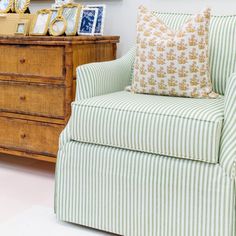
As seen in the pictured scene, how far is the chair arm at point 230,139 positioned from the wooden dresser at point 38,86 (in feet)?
3.13

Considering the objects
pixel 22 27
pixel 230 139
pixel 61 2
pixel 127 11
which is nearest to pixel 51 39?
pixel 22 27

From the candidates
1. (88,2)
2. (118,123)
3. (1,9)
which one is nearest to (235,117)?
(118,123)

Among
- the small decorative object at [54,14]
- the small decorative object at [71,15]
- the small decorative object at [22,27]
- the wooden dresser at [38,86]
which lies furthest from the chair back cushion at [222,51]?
the small decorative object at [22,27]

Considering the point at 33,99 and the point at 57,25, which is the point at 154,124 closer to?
the point at 33,99

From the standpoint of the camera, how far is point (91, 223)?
1.91 meters

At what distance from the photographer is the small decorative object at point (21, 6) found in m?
2.79

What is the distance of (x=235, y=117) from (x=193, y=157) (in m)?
0.20

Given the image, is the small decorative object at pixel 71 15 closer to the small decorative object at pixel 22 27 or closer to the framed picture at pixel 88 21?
the framed picture at pixel 88 21

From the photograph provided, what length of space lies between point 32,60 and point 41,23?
323 millimetres

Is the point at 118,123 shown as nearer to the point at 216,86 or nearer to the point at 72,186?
the point at 72,186

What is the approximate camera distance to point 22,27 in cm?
266

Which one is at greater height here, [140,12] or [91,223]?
[140,12]

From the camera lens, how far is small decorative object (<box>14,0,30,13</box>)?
2.79m

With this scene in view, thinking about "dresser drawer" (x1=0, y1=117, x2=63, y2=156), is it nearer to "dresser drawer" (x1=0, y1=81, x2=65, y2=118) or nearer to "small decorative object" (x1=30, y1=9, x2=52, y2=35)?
"dresser drawer" (x1=0, y1=81, x2=65, y2=118)
